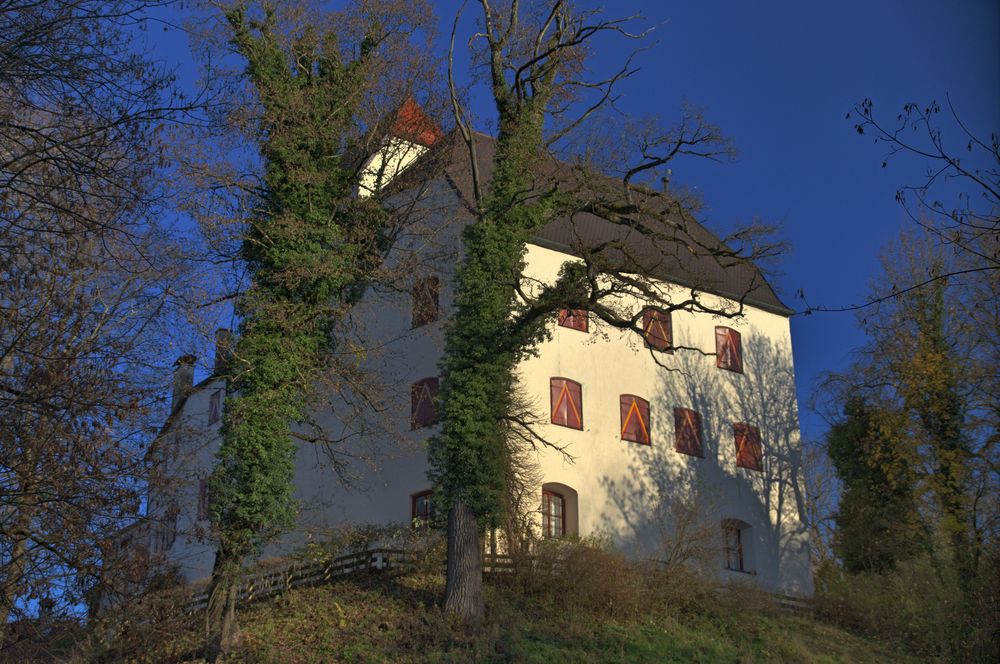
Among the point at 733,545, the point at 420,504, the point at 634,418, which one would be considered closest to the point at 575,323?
the point at 634,418

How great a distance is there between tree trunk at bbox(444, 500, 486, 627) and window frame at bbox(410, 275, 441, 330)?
6235 mm

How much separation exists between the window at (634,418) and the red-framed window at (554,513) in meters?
2.89

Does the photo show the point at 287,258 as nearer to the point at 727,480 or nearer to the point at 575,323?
the point at 575,323

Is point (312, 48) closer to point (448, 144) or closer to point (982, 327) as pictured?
point (448, 144)

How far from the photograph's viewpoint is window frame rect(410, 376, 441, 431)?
25281mm

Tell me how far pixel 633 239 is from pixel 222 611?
1826cm

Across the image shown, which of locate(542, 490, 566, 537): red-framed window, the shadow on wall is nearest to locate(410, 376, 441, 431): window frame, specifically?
locate(542, 490, 566, 537): red-framed window

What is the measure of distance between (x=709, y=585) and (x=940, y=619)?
516 cm

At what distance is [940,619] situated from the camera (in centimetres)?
2177

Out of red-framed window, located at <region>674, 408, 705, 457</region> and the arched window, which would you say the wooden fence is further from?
the arched window

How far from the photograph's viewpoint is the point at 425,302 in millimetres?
25266

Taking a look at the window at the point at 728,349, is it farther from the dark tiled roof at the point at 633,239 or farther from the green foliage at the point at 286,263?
the green foliage at the point at 286,263

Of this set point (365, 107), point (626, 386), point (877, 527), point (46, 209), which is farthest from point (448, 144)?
point (877, 527)

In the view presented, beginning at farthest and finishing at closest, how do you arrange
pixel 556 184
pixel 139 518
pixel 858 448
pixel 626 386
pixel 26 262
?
pixel 858 448
pixel 626 386
pixel 556 184
pixel 139 518
pixel 26 262
